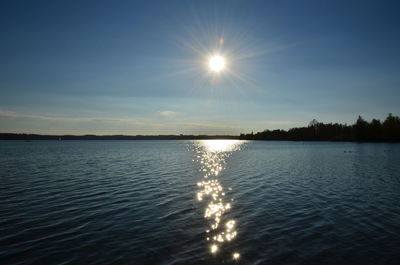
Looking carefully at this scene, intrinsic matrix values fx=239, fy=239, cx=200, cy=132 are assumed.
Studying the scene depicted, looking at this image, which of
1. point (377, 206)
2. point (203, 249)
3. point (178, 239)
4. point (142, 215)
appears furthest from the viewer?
point (377, 206)

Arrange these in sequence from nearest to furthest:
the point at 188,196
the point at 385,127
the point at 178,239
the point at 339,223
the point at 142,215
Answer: the point at 178,239, the point at 339,223, the point at 142,215, the point at 188,196, the point at 385,127

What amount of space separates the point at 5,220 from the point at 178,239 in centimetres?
1240

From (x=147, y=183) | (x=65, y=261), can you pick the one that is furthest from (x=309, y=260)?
(x=147, y=183)

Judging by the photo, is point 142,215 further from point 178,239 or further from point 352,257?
point 352,257

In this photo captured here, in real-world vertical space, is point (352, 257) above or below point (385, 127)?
below

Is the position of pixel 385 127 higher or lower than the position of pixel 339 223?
higher

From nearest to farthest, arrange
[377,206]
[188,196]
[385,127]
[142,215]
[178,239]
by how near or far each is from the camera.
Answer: [178,239], [142,215], [377,206], [188,196], [385,127]

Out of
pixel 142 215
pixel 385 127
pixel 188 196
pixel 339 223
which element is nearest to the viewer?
pixel 339 223

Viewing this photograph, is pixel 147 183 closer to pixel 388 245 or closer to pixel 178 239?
pixel 178 239

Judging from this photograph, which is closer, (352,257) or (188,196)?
(352,257)

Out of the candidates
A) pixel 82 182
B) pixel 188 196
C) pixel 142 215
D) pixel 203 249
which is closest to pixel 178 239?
pixel 203 249

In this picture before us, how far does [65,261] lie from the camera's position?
10.7m

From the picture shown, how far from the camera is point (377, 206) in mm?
19469

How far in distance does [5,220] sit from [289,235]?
18.5 meters
